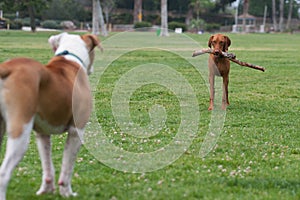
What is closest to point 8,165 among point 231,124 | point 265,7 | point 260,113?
point 231,124

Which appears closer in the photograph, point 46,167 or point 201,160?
point 46,167

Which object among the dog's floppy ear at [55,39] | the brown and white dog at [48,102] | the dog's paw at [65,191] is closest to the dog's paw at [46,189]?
the brown and white dog at [48,102]

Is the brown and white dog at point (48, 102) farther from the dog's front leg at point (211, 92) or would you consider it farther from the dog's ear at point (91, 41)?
the dog's front leg at point (211, 92)

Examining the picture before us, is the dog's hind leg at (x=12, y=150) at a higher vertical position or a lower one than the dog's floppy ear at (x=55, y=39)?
lower

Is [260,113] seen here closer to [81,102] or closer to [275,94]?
[275,94]

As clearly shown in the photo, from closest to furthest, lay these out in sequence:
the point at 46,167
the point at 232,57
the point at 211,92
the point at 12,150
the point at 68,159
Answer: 1. the point at 12,150
2. the point at 68,159
3. the point at 46,167
4. the point at 232,57
5. the point at 211,92

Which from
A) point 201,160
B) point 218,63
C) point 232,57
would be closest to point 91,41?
point 201,160

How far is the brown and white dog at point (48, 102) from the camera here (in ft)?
14.9

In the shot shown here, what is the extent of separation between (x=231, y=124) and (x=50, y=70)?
16.8ft

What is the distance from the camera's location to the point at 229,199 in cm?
546

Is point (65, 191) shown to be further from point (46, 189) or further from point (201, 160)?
point (201, 160)

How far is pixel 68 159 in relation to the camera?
5.25 m

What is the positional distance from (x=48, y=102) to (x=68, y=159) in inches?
26.3

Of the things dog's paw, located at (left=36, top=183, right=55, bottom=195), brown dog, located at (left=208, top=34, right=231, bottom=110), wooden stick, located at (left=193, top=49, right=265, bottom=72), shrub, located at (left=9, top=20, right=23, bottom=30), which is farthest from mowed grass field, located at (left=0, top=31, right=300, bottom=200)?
shrub, located at (left=9, top=20, right=23, bottom=30)
